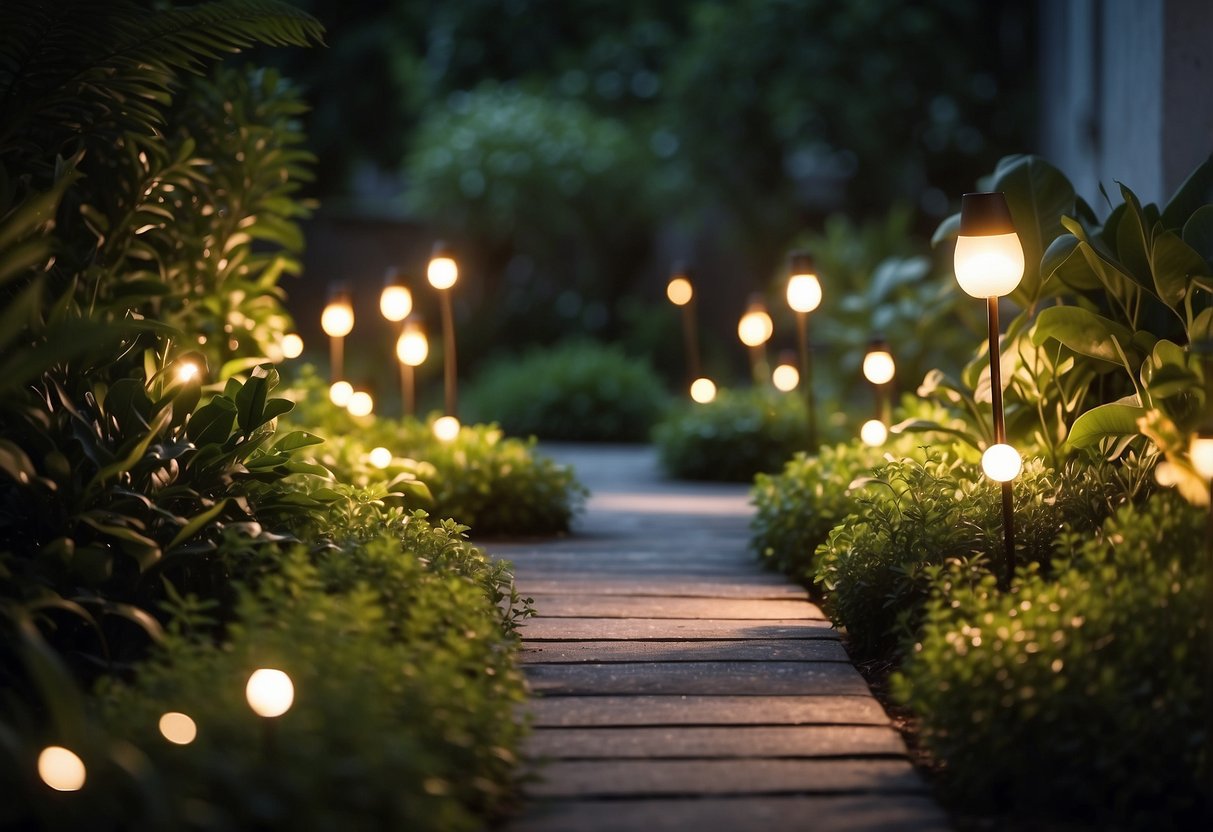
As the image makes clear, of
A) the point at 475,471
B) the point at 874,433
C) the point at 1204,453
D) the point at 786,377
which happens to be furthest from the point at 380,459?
the point at 786,377

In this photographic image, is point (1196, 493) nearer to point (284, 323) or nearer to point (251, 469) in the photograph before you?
point (251, 469)

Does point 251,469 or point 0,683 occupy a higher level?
point 251,469

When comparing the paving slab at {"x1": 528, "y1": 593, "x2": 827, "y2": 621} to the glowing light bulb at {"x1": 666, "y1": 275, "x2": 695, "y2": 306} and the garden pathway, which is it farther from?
the glowing light bulb at {"x1": 666, "y1": 275, "x2": 695, "y2": 306}

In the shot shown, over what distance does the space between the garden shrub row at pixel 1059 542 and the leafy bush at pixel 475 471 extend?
1.12 m

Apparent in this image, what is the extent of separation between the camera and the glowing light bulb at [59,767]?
218 cm

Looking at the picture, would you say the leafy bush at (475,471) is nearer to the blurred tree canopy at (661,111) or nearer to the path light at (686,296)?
the path light at (686,296)

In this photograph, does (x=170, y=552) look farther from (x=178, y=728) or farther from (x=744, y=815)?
(x=744, y=815)

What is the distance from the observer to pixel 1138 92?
538cm

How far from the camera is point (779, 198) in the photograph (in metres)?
11.8

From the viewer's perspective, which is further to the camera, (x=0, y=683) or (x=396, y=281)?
(x=396, y=281)

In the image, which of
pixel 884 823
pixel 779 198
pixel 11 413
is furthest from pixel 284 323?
pixel 779 198

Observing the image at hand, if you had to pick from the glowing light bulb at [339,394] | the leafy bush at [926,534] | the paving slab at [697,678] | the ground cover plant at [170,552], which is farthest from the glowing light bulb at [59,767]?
the glowing light bulb at [339,394]

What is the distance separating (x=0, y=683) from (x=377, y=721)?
1.15 metres

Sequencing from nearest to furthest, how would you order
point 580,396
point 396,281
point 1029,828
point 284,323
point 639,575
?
point 1029,828 < point 639,575 < point 284,323 < point 396,281 < point 580,396
